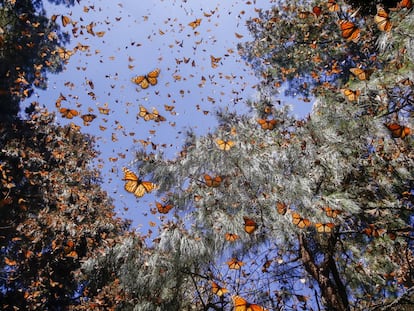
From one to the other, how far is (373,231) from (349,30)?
3.04 metres

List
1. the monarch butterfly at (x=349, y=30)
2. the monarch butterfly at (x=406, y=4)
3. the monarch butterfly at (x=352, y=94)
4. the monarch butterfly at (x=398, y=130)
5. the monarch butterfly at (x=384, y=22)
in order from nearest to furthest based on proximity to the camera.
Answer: the monarch butterfly at (x=406, y=4) → the monarch butterfly at (x=384, y=22) → the monarch butterfly at (x=398, y=130) → the monarch butterfly at (x=352, y=94) → the monarch butterfly at (x=349, y=30)

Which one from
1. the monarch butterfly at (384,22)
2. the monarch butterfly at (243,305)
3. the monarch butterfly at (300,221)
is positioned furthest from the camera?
the monarch butterfly at (243,305)

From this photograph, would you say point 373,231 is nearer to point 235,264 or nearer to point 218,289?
point 235,264

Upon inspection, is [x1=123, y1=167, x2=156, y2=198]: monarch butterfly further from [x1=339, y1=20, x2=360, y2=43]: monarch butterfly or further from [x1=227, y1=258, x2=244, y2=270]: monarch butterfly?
[x1=339, y1=20, x2=360, y2=43]: monarch butterfly

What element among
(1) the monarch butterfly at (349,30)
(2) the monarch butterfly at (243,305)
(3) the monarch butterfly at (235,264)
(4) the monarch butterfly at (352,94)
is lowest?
(2) the monarch butterfly at (243,305)

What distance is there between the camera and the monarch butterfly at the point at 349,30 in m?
4.50

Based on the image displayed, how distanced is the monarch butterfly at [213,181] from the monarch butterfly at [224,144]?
0.37 meters

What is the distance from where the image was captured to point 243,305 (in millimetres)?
3145

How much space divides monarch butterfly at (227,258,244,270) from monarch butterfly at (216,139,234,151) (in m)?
1.30

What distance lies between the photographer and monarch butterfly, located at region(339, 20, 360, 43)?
4496mm

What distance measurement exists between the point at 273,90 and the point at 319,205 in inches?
89.5

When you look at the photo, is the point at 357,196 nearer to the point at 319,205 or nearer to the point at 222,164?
the point at 319,205

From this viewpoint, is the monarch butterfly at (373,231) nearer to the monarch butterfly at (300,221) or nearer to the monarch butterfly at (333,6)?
the monarch butterfly at (300,221)

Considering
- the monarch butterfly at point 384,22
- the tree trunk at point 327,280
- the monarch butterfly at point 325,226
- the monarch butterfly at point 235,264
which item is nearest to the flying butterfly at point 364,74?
the monarch butterfly at point 384,22
